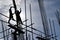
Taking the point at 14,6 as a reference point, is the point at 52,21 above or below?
above

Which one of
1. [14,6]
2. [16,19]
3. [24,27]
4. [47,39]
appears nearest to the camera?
[14,6]

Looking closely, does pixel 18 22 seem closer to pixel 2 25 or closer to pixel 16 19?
pixel 16 19

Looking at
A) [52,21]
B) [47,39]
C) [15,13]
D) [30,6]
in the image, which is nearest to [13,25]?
[15,13]

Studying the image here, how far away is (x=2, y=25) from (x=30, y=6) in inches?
399

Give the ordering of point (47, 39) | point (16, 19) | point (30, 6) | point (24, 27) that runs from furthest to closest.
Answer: point (47, 39) → point (30, 6) → point (24, 27) → point (16, 19)

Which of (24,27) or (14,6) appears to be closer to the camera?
(14,6)

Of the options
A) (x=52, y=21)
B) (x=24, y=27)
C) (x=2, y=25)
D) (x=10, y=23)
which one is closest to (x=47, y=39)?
(x=52, y=21)

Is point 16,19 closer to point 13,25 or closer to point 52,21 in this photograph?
point 13,25

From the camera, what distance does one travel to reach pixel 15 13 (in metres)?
14.5

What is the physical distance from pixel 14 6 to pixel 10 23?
1.90 m

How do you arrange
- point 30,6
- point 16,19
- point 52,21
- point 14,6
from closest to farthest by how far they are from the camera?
point 14,6, point 16,19, point 30,6, point 52,21

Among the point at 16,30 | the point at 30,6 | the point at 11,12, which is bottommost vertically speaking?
the point at 16,30

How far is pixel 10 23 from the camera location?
592 inches

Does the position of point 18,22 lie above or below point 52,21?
below
